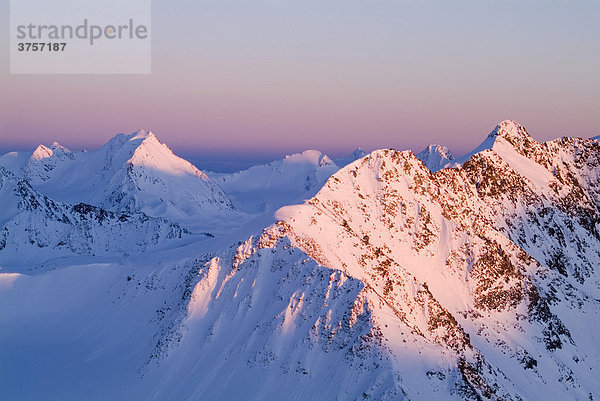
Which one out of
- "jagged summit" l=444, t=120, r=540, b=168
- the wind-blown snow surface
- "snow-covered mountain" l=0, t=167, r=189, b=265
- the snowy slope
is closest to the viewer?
the wind-blown snow surface

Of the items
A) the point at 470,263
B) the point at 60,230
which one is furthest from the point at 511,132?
the point at 60,230

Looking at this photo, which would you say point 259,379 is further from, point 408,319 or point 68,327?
point 68,327

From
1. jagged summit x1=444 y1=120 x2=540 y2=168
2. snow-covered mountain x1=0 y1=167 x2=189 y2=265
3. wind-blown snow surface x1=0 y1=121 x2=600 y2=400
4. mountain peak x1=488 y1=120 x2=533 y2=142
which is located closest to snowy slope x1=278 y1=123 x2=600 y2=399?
wind-blown snow surface x1=0 y1=121 x2=600 y2=400

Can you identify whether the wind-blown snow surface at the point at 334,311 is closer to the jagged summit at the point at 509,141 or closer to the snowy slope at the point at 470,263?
the snowy slope at the point at 470,263

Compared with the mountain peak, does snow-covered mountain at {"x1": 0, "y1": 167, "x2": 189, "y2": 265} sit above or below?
below

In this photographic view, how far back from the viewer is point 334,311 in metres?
80.9

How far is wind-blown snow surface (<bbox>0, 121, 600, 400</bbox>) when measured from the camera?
254 feet

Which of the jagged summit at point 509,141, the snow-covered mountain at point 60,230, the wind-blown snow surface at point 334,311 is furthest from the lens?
the jagged summit at point 509,141

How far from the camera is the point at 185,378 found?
8356 centimetres

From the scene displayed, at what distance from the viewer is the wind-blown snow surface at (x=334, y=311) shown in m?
77.4

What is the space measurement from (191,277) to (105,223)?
274 feet

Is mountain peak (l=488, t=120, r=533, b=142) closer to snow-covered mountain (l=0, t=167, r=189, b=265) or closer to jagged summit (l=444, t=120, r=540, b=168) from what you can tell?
jagged summit (l=444, t=120, r=540, b=168)

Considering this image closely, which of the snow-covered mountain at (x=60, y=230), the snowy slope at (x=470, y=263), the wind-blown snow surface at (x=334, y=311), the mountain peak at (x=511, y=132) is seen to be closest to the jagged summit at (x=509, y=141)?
the mountain peak at (x=511, y=132)

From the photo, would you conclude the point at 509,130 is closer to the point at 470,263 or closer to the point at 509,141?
the point at 509,141
